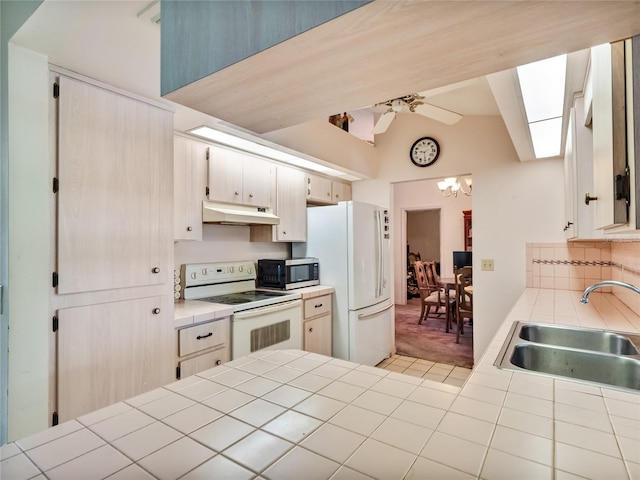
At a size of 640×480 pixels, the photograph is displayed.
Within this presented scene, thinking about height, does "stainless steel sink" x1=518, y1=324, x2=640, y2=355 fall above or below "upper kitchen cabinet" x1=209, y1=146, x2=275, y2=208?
below

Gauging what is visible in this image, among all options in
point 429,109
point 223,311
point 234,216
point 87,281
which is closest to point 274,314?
point 223,311

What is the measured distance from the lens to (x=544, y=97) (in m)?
1.76

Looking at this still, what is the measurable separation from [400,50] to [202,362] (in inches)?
83.2

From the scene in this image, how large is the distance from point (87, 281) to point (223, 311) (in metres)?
0.82

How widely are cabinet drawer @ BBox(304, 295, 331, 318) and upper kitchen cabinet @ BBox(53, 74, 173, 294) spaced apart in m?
1.36

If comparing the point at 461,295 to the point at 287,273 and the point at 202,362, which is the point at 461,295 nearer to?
the point at 287,273

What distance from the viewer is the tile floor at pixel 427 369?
3.21 metres

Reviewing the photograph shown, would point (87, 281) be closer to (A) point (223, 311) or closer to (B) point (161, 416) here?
(A) point (223, 311)

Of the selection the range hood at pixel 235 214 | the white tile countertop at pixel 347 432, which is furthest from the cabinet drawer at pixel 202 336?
the white tile countertop at pixel 347 432

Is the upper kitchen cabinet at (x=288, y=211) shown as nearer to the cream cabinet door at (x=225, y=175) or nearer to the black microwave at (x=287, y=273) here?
the black microwave at (x=287, y=273)

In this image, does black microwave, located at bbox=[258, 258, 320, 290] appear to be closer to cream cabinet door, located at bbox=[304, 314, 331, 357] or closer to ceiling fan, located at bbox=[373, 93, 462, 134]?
cream cabinet door, located at bbox=[304, 314, 331, 357]

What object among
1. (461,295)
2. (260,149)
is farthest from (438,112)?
(461,295)

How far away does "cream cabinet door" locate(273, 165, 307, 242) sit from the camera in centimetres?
323

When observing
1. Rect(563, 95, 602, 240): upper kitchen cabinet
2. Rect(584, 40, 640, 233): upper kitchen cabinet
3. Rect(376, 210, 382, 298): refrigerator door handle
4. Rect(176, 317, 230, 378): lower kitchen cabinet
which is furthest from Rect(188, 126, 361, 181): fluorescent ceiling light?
Rect(584, 40, 640, 233): upper kitchen cabinet
